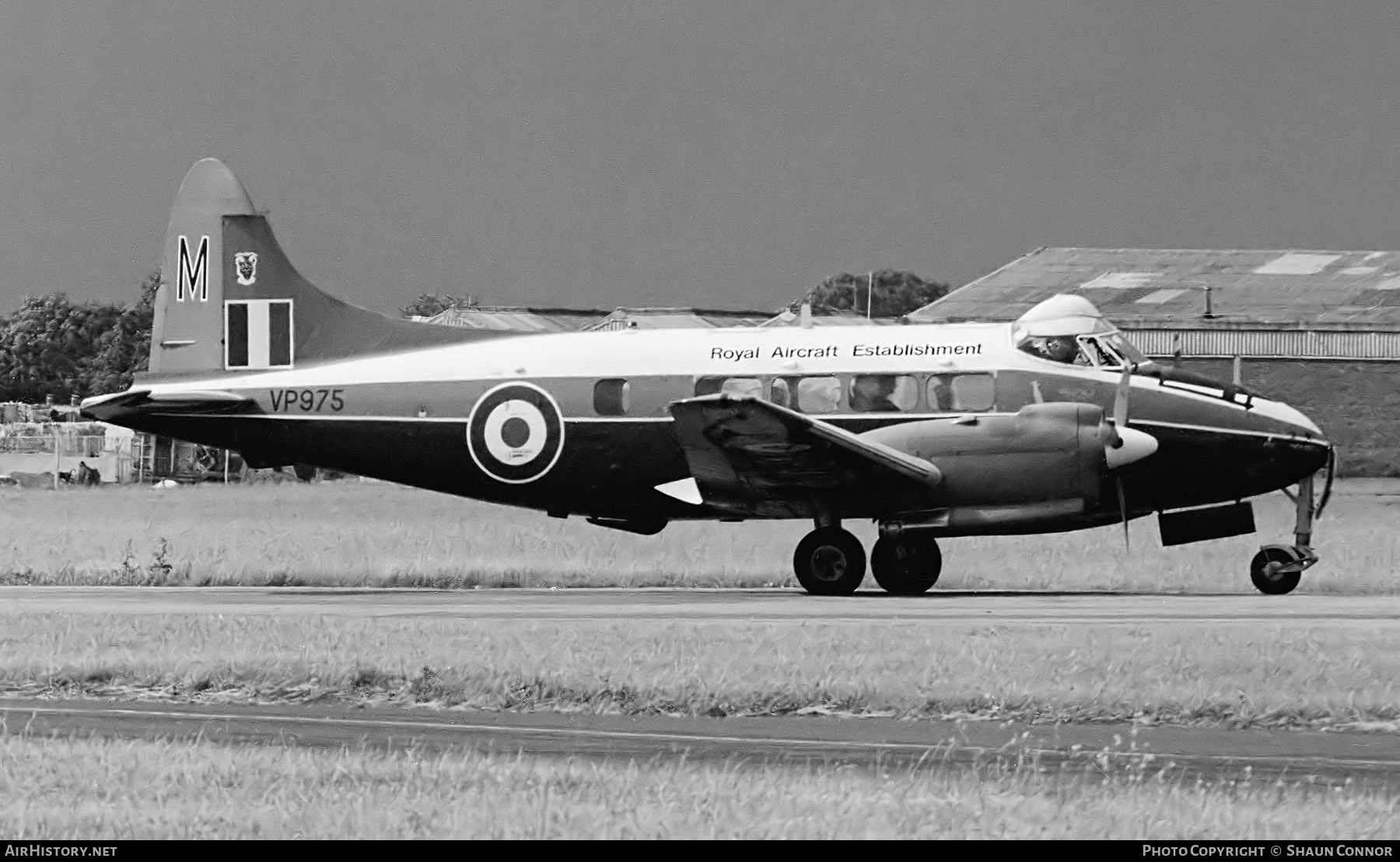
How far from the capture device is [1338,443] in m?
56.5

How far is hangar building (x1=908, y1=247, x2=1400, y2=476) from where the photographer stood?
5703 centimetres

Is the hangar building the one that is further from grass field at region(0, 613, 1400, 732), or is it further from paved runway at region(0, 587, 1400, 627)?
grass field at region(0, 613, 1400, 732)

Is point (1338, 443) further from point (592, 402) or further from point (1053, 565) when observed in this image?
point (592, 402)

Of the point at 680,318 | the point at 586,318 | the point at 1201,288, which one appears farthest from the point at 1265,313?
the point at 586,318

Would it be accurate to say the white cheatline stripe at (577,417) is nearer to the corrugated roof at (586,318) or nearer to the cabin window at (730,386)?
the cabin window at (730,386)

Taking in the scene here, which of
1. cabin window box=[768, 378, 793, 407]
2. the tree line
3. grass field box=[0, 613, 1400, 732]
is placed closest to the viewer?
grass field box=[0, 613, 1400, 732]

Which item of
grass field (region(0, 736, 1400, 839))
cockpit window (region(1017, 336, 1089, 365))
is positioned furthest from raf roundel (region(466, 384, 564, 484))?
grass field (region(0, 736, 1400, 839))

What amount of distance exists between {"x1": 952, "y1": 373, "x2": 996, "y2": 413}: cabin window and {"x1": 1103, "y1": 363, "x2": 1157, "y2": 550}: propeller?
1.62 metres

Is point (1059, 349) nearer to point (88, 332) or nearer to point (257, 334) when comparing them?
point (257, 334)

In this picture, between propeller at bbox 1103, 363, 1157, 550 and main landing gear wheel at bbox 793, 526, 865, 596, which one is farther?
main landing gear wheel at bbox 793, 526, 865, 596

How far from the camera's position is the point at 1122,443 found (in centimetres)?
2453

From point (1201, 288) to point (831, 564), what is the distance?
40.7m

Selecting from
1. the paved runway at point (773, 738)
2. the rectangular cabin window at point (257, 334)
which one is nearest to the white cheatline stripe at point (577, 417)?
the rectangular cabin window at point (257, 334)
